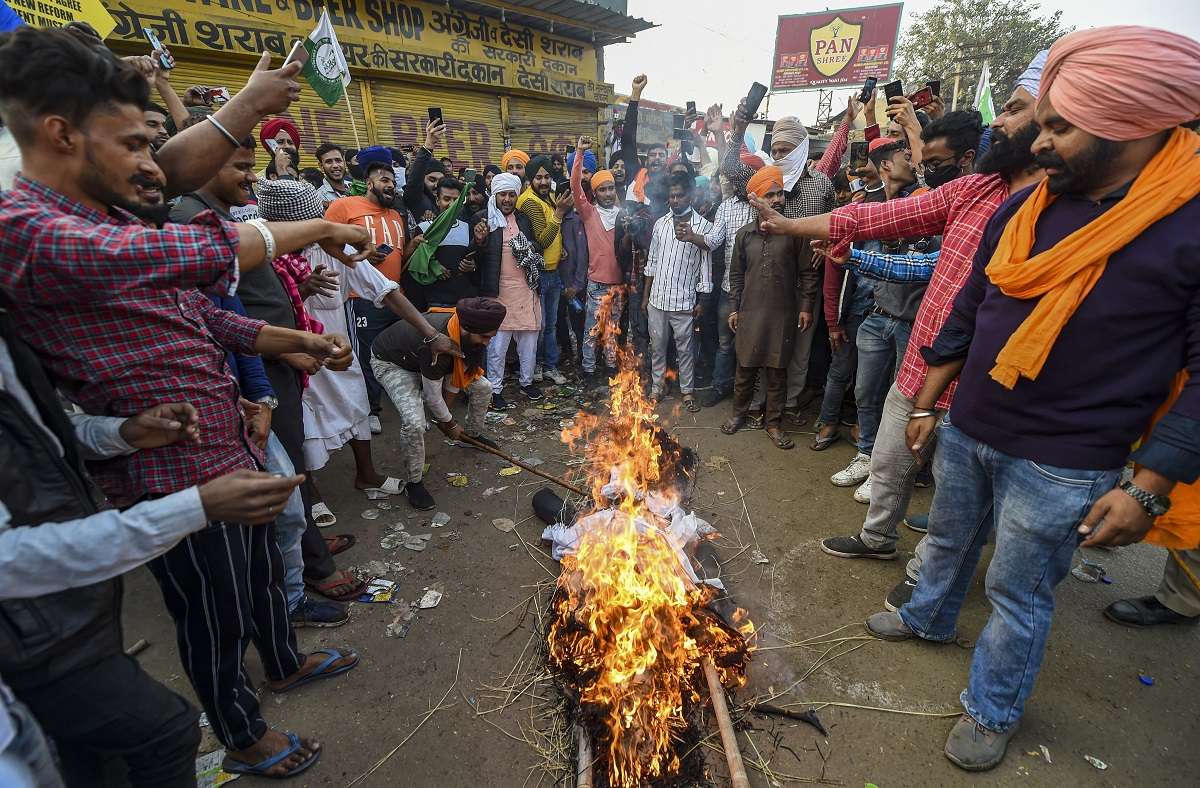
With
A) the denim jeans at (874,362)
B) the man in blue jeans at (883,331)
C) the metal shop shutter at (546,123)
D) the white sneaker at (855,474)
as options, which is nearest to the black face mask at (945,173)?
the man in blue jeans at (883,331)

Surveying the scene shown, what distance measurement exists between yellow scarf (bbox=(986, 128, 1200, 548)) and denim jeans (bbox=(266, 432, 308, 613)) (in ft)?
10.7

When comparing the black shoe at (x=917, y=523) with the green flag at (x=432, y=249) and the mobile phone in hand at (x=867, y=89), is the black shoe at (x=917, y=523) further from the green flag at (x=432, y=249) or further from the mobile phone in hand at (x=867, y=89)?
the green flag at (x=432, y=249)

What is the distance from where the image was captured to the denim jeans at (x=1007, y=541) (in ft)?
7.14

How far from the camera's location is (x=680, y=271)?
6465 millimetres

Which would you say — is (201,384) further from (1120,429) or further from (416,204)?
(416,204)

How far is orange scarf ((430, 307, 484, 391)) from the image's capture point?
4523mm

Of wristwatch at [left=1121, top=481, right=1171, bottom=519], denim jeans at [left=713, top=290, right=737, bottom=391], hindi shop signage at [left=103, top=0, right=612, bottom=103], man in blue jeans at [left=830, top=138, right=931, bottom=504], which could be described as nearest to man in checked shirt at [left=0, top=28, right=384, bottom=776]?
wristwatch at [left=1121, top=481, right=1171, bottom=519]

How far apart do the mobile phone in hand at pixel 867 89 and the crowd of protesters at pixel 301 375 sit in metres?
1.93

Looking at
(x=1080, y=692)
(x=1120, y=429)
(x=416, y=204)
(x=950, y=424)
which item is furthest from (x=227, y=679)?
(x=416, y=204)

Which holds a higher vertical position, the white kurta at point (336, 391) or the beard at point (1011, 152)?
the beard at point (1011, 152)

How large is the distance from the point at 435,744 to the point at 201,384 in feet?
6.96

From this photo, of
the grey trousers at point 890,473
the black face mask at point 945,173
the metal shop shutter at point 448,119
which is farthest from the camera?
the metal shop shutter at point 448,119

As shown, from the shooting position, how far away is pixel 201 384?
6.38 ft

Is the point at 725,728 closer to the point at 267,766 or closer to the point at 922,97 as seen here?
the point at 267,766
